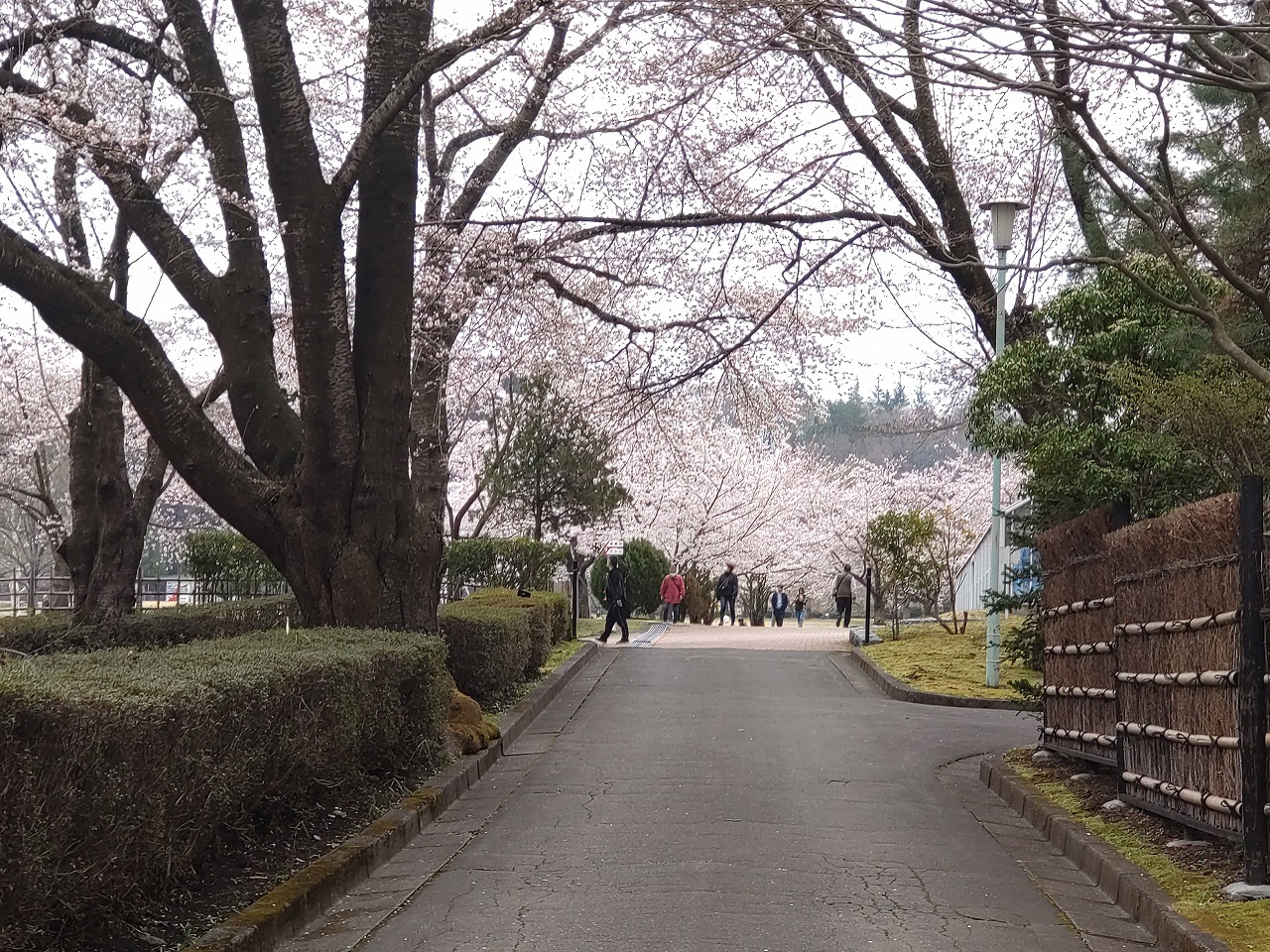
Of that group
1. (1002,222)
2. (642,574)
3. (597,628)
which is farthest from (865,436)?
(1002,222)

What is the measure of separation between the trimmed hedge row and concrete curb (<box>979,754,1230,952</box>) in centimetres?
563

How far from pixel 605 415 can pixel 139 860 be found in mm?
13503

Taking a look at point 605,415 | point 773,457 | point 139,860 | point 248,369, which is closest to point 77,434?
point 605,415

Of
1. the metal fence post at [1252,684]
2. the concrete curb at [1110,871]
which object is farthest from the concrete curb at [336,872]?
the metal fence post at [1252,684]

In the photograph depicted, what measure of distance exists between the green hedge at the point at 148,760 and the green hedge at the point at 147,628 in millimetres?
5114

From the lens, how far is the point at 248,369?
11656mm

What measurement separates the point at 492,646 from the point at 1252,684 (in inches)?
363

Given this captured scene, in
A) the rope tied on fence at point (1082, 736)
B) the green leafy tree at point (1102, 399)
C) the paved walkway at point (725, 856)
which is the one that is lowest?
the paved walkway at point (725, 856)

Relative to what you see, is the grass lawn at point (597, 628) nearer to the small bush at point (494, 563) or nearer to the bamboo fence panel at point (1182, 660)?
the small bush at point (494, 563)

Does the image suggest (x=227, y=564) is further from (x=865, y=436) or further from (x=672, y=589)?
(x=865, y=436)

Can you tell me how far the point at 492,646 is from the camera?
47.6ft

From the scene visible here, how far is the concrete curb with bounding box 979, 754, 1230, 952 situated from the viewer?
5918mm

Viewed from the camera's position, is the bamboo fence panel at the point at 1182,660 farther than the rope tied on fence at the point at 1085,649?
No

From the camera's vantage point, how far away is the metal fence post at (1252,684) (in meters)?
6.39
